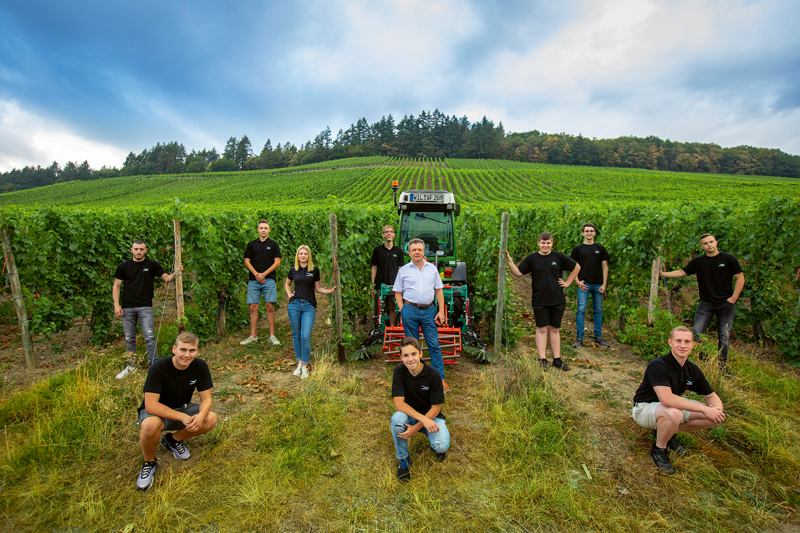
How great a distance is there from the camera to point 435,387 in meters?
3.26

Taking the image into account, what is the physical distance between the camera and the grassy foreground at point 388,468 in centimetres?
270

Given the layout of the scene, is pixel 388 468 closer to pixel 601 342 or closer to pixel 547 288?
pixel 547 288

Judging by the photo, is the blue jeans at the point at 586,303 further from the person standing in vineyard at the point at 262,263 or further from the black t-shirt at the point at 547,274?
the person standing in vineyard at the point at 262,263

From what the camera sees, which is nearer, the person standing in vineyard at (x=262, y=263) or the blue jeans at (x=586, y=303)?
the person standing in vineyard at (x=262, y=263)

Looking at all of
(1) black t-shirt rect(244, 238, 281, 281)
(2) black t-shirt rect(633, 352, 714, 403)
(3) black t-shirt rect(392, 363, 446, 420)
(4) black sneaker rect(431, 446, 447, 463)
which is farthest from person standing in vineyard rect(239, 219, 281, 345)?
(2) black t-shirt rect(633, 352, 714, 403)

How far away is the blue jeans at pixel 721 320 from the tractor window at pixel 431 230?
12.2ft

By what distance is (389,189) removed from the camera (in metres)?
47.1

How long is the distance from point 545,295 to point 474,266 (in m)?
2.48

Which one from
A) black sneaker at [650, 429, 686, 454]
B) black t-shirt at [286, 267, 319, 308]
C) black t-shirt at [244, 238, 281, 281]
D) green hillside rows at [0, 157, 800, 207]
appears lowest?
black sneaker at [650, 429, 686, 454]

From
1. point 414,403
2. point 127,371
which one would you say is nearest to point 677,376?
point 414,403

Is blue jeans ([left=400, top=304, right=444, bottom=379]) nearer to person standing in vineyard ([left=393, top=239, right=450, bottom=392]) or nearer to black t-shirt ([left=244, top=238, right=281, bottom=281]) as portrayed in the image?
person standing in vineyard ([left=393, top=239, right=450, bottom=392])

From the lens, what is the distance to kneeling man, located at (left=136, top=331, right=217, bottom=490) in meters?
3.04

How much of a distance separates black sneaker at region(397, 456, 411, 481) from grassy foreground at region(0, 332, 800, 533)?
0.24ft

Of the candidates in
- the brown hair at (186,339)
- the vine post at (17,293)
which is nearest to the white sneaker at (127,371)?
the vine post at (17,293)
